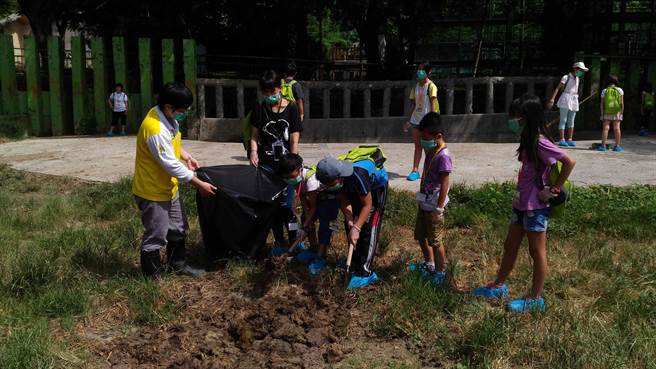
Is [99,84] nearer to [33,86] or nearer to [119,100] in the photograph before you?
[119,100]

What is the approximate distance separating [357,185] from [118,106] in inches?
348

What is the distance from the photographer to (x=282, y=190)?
4965mm

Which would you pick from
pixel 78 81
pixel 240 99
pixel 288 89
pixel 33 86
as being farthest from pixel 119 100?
pixel 288 89

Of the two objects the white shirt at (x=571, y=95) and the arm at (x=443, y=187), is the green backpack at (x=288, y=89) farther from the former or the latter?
the white shirt at (x=571, y=95)

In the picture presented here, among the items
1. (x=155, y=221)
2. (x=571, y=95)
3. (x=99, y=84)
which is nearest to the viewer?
(x=155, y=221)

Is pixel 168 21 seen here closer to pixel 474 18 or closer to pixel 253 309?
pixel 474 18

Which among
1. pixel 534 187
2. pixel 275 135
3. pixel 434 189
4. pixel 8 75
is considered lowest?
pixel 434 189

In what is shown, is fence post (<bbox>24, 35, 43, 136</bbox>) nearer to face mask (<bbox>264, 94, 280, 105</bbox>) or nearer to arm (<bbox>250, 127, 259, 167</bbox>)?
arm (<bbox>250, 127, 259, 167</bbox>)

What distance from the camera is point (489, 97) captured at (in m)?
12.4

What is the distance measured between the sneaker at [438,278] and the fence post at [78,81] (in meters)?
9.85

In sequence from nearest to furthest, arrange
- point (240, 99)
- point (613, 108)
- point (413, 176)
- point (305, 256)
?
point (305, 256) → point (413, 176) → point (613, 108) → point (240, 99)

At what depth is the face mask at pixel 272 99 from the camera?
5.12 metres

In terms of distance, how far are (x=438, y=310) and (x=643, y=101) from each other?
10.2m

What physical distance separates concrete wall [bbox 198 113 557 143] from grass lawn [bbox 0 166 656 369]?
542 centimetres
